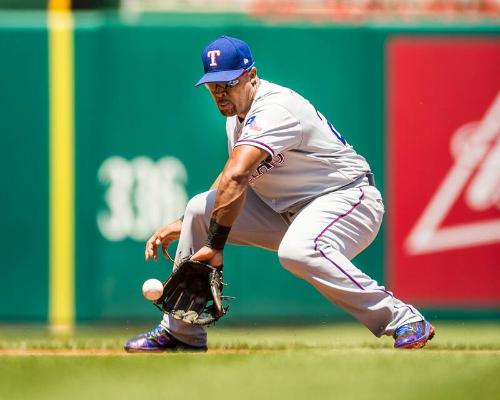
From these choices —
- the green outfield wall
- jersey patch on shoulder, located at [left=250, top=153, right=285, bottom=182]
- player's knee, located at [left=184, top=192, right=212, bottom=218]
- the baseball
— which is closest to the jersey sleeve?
jersey patch on shoulder, located at [left=250, top=153, right=285, bottom=182]

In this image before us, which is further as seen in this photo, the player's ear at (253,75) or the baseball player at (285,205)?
the player's ear at (253,75)

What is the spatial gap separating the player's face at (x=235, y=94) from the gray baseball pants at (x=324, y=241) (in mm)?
437

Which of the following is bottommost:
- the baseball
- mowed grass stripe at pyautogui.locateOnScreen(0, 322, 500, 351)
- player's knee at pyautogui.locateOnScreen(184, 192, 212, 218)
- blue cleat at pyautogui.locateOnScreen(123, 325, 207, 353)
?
mowed grass stripe at pyautogui.locateOnScreen(0, 322, 500, 351)

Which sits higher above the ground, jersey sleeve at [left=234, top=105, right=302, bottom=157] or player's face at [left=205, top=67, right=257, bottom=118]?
player's face at [left=205, top=67, right=257, bottom=118]

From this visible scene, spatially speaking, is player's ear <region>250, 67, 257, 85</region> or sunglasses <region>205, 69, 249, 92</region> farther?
player's ear <region>250, 67, 257, 85</region>

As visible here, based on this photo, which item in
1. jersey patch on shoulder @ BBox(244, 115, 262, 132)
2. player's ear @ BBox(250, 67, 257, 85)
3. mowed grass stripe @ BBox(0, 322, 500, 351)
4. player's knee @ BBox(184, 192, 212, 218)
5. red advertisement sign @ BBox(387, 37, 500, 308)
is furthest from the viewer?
red advertisement sign @ BBox(387, 37, 500, 308)

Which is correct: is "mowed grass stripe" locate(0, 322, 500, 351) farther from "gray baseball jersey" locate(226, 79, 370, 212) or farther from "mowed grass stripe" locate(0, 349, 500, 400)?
"mowed grass stripe" locate(0, 349, 500, 400)

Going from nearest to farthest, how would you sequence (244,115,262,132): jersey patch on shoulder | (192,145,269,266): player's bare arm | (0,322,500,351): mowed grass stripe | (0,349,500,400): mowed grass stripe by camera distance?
(0,349,500,400): mowed grass stripe < (192,145,269,266): player's bare arm < (244,115,262,132): jersey patch on shoulder < (0,322,500,351): mowed grass stripe

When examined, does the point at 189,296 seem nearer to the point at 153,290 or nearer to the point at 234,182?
the point at 153,290

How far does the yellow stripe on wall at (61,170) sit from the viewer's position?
8039 mm

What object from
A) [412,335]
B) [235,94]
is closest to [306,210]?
[235,94]

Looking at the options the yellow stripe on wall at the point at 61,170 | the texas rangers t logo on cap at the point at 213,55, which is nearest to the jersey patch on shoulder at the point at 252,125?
the texas rangers t logo on cap at the point at 213,55

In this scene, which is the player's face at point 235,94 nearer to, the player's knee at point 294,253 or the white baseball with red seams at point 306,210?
the white baseball with red seams at point 306,210

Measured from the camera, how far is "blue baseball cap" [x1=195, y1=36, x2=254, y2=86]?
5.25 metres
